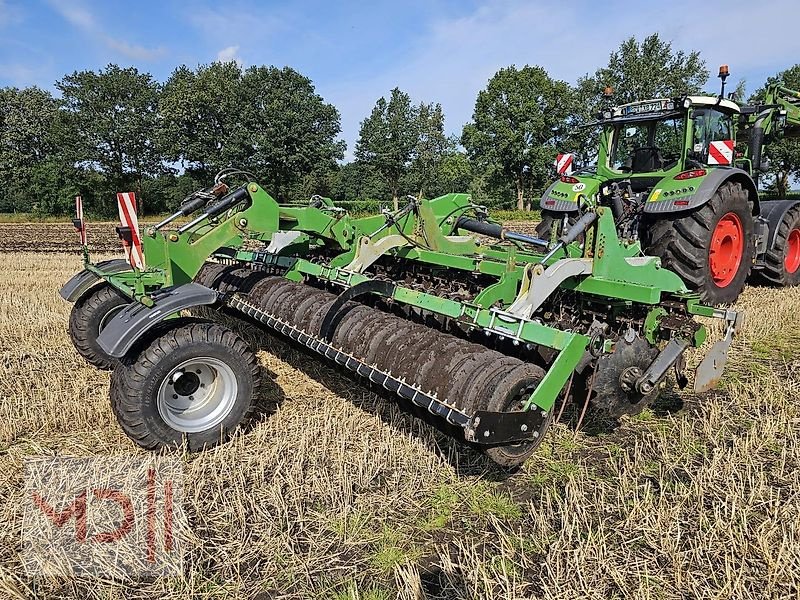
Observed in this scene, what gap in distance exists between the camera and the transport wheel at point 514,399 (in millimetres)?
2859

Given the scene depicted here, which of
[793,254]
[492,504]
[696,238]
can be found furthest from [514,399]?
[793,254]

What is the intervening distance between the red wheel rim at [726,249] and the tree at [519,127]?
108 feet

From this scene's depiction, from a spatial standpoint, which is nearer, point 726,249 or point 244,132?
point 726,249

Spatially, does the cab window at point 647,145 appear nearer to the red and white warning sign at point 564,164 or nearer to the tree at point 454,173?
the red and white warning sign at point 564,164

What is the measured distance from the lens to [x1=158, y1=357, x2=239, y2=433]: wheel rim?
3.59 meters

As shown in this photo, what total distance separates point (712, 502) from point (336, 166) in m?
38.1

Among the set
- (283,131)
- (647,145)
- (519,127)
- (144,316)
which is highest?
(519,127)

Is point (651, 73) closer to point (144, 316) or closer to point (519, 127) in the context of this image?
point (519, 127)

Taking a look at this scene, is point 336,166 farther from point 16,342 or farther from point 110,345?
point 110,345

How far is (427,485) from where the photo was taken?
10.5 feet

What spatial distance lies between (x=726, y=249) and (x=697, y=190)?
1119 millimetres

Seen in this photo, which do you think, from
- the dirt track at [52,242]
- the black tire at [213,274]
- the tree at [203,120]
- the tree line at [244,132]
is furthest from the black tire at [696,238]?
the tree at [203,120]

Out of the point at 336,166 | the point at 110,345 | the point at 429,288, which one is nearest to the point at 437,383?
the point at 110,345

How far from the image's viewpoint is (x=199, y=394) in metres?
3.79
